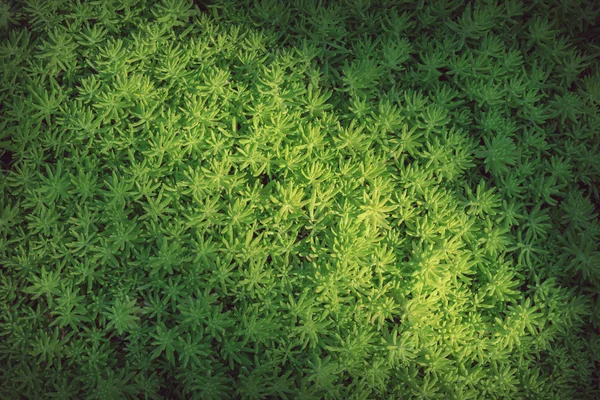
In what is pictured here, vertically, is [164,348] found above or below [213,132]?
below

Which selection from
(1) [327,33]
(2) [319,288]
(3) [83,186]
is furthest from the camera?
(1) [327,33]

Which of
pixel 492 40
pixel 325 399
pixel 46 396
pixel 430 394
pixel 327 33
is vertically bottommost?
pixel 46 396

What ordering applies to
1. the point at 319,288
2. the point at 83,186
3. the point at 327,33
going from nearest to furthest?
the point at 319,288 < the point at 83,186 < the point at 327,33

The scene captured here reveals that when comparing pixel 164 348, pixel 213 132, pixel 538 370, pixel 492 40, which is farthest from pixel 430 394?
pixel 492 40

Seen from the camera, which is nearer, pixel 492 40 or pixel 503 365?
pixel 503 365

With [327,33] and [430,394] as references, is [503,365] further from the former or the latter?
[327,33]

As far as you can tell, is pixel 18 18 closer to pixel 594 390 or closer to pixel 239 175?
pixel 239 175
